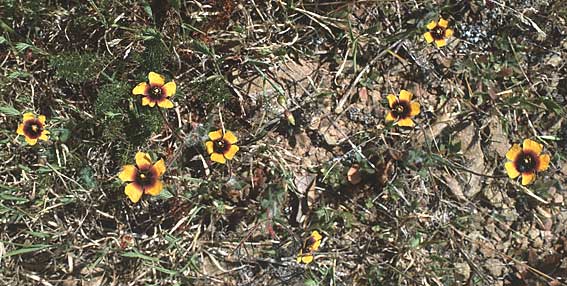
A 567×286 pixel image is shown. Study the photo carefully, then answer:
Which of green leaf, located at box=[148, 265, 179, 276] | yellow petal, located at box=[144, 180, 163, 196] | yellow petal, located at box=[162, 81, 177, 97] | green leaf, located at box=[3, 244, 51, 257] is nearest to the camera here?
yellow petal, located at box=[144, 180, 163, 196]

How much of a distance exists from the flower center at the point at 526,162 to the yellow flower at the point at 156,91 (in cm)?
191

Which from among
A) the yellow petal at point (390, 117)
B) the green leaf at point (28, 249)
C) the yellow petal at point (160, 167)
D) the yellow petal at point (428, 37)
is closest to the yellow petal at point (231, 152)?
the yellow petal at point (160, 167)

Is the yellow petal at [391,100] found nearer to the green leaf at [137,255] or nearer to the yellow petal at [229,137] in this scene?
the yellow petal at [229,137]

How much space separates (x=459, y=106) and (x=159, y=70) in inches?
71.2

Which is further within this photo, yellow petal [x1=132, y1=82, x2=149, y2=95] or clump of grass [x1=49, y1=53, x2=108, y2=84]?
clump of grass [x1=49, y1=53, x2=108, y2=84]

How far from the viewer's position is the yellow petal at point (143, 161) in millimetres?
3371

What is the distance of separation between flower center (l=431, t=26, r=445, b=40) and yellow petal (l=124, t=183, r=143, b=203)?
1888 mm

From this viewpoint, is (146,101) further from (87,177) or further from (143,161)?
(87,177)

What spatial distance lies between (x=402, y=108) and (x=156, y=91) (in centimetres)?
139

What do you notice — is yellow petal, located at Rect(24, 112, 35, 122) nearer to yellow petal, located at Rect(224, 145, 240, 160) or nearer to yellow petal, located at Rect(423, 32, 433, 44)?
yellow petal, located at Rect(224, 145, 240, 160)

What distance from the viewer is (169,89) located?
3.42m

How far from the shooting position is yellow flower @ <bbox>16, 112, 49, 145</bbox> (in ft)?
11.3

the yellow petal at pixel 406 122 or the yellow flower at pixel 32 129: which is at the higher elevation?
the yellow flower at pixel 32 129

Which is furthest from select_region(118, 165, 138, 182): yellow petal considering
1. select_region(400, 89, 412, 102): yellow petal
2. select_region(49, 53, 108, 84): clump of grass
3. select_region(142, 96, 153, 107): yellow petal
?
select_region(400, 89, 412, 102): yellow petal
